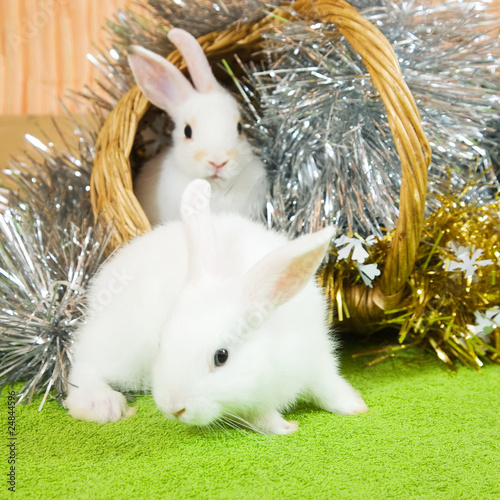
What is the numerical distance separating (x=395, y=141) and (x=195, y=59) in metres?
0.53

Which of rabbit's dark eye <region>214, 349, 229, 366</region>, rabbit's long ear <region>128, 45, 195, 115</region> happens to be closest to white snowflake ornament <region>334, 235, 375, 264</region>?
rabbit's dark eye <region>214, 349, 229, 366</region>

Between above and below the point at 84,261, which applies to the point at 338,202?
above

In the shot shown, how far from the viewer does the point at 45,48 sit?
213 centimetres

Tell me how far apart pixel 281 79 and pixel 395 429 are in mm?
738

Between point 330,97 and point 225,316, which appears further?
point 330,97

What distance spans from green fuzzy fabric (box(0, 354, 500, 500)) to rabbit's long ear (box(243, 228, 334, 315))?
0.73 feet

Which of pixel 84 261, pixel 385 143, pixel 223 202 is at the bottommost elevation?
pixel 84 261

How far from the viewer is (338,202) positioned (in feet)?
4.12

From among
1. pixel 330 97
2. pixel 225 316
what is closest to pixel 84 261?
pixel 225 316

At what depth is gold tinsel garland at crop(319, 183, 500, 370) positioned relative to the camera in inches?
48.7

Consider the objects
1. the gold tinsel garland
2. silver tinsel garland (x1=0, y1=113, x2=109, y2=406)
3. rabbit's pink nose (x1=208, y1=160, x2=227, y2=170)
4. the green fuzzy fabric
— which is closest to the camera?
the green fuzzy fabric

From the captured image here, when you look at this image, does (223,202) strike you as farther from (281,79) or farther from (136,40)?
(136,40)

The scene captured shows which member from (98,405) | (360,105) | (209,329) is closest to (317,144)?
(360,105)

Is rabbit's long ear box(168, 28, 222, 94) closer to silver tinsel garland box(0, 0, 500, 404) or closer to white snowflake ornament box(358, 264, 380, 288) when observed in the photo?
silver tinsel garland box(0, 0, 500, 404)
